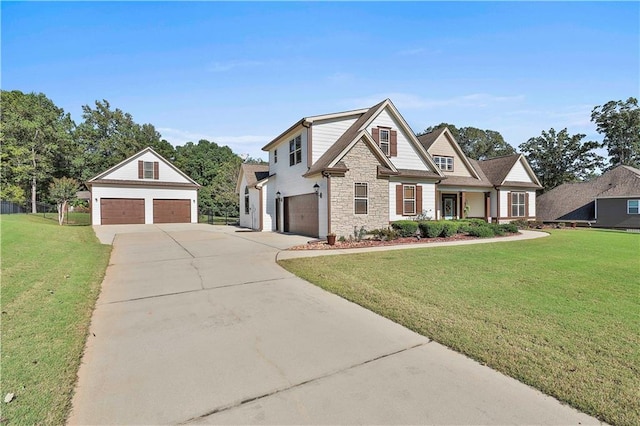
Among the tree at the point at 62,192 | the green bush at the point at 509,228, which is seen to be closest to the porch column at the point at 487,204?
the green bush at the point at 509,228

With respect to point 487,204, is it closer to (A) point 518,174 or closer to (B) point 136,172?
(A) point 518,174

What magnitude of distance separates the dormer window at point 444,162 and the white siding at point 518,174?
517 centimetres

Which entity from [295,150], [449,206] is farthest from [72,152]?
[449,206]

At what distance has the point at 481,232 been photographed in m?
16.3

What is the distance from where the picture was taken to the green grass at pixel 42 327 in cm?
266

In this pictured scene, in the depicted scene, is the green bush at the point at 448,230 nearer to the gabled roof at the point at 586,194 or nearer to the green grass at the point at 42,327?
the green grass at the point at 42,327

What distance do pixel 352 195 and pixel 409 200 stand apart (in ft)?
14.9

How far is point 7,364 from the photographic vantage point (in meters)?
3.20

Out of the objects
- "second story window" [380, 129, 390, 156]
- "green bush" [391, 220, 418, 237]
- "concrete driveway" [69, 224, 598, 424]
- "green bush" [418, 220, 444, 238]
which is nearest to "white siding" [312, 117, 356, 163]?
"second story window" [380, 129, 390, 156]

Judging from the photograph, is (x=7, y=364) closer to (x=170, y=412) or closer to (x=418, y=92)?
(x=170, y=412)

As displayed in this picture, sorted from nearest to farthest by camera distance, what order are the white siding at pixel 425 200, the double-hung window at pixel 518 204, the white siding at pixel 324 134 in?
the white siding at pixel 324 134, the white siding at pixel 425 200, the double-hung window at pixel 518 204

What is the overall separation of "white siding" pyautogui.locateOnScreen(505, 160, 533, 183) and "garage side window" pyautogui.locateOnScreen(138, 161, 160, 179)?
3015 cm

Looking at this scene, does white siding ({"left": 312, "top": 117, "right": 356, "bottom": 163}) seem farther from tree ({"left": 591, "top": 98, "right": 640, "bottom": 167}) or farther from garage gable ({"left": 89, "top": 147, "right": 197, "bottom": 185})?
tree ({"left": 591, "top": 98, "right": 640, "bottom": 167})

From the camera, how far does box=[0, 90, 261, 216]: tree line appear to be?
32938mm
